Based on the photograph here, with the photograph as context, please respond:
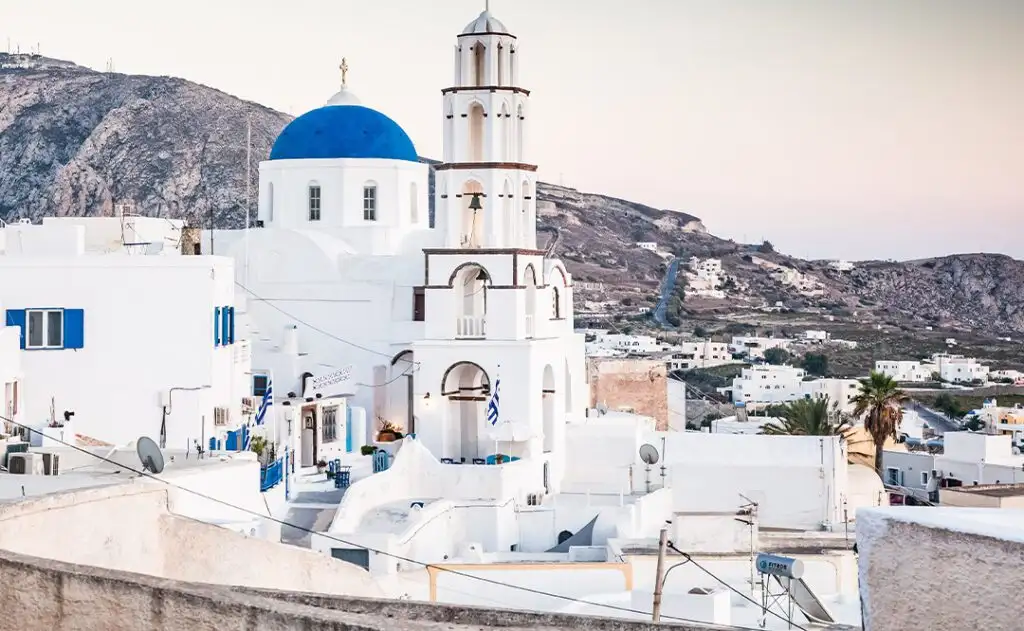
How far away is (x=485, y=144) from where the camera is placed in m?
30.5

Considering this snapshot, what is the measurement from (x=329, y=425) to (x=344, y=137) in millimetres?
6776

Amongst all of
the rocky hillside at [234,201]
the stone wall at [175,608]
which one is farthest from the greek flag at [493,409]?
the rocky hillside at [234,201]

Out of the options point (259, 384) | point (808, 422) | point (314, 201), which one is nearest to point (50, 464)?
point (259, 384)

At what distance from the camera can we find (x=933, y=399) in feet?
247

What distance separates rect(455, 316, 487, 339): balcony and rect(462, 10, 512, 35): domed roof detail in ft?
16.4

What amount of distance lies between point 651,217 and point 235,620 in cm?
12852

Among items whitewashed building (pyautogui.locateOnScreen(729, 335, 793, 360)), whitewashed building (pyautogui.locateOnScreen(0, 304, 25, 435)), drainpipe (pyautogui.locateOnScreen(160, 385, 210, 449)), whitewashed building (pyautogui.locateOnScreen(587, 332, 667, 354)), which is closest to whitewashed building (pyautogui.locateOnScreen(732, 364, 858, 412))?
whitewashed building (pyautogui.locateOnScreen(587, 332, 667, 354))

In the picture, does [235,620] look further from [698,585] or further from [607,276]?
A: [607,276]

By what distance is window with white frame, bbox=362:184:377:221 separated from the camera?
33.6m

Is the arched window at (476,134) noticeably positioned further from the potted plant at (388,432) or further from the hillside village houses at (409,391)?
the potted plant at (388,432)

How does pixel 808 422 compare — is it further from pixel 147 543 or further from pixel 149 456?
pixel 147 543

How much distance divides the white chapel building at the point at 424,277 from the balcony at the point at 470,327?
3 cm

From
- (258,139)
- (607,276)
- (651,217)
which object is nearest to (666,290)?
(607,276)

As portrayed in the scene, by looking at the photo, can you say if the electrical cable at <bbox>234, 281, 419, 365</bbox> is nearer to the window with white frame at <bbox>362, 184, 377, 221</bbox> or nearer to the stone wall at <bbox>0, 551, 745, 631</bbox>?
the window with white frame at <bbox>362, 184, 377, 221</bbox>
